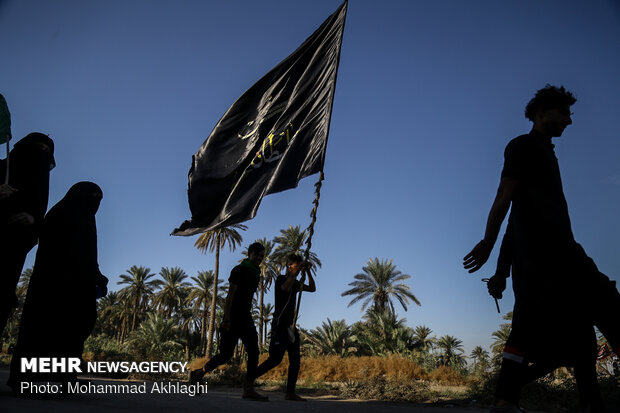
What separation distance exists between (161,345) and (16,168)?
28.5m

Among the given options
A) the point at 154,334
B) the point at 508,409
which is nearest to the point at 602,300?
the point at 508,409

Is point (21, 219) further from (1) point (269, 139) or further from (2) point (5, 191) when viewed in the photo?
(1) point (269, 139)

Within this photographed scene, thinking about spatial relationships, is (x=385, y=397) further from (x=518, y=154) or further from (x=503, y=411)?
(x=518, y=154)

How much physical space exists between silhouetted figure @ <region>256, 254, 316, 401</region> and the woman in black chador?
2.24 metres

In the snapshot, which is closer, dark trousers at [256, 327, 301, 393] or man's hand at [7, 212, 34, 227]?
man's hand at [7, 212, 34, 227]

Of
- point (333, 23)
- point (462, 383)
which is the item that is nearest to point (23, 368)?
point (333, 23)

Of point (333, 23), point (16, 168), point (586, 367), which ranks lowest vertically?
point (586, 367)

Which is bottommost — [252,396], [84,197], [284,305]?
[252,396]

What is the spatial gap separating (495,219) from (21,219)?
355 cm

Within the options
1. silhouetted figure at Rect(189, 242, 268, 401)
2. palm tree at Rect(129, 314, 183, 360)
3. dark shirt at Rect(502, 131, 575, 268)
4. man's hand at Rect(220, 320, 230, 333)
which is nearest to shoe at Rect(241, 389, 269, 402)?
silhouetted figure at Rect(189, 242, 268, 401)

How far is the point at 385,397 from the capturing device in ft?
18.7

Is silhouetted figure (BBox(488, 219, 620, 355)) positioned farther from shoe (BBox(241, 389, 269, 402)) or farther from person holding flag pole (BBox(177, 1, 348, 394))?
shoe (BBox(241, 389, 269, 402))

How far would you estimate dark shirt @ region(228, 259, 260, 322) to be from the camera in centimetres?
525

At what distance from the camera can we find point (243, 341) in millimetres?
5207
